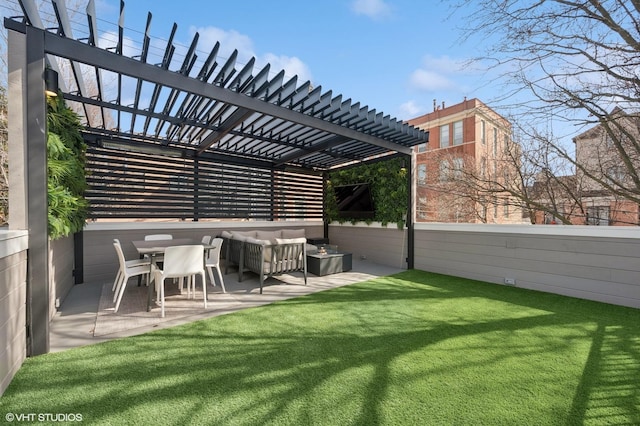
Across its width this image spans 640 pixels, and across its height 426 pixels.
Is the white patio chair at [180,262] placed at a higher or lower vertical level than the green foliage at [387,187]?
lower

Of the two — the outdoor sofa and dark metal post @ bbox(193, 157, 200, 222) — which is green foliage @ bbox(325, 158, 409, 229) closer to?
the outdoor sofa

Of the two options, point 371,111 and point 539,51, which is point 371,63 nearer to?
point 371,111


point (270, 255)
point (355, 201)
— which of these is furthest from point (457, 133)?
point (270, 255)

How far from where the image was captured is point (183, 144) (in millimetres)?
6453

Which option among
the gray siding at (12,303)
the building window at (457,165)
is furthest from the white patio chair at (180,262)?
the building window at (457,165)

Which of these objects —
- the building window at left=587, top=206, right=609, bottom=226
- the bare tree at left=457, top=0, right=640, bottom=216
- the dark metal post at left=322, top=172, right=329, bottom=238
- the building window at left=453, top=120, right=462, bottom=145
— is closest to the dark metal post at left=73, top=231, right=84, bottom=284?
the dark metal post at left=322, top=172, right=329, bottom=238

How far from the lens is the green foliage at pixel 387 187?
6848 mm

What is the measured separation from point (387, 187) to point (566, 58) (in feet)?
14.5

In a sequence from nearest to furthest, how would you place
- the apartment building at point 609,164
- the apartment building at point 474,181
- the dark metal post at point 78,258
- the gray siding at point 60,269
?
the apartment building at point 609,164 → the gray siding at point 60,269 → the dark metal post at point 78,258 → the apartment building at point 474,181

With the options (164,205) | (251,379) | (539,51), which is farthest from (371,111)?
(164,205)

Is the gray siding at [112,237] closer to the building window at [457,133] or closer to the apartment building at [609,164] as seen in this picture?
the apartment building at [609,164]

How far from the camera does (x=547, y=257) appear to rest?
4668 millimetres

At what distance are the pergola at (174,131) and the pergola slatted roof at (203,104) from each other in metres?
0.02

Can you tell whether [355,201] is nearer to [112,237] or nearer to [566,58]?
[566,58]
